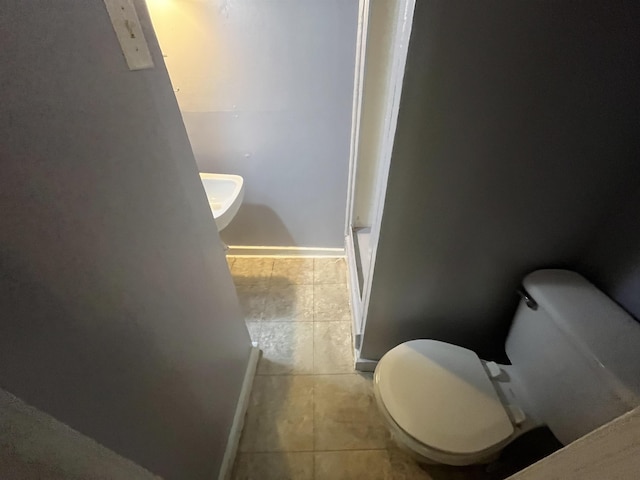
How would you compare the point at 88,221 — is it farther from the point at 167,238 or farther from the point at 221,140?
the point at 221,140

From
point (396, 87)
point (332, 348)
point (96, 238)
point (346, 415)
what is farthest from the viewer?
point (332, 348)

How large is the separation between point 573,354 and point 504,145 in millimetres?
548

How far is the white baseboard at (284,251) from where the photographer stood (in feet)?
6.57

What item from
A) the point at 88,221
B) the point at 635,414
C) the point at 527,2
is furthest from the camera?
the point at 527,2

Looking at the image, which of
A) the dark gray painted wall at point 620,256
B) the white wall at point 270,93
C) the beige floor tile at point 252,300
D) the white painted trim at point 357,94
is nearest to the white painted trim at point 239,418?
the beige floor tile at point 252,300

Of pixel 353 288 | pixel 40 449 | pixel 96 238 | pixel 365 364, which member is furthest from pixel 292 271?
pixel 40 449

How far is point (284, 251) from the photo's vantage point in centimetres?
201

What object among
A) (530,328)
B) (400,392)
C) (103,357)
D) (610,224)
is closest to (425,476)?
(400,392)

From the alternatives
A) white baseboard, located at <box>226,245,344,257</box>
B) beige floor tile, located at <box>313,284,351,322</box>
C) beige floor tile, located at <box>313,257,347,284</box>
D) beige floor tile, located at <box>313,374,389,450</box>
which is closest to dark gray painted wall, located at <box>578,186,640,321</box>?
beige floor tile, located at <box>313,374,389,450</box>

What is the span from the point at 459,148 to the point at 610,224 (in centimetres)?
51

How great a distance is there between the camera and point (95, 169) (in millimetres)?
485

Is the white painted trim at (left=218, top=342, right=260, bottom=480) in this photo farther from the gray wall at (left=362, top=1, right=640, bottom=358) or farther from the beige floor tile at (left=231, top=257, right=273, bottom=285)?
the gray wall at (left=362, top=1, right=640, bottom=358)

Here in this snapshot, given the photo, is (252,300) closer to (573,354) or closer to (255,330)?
(255,330)

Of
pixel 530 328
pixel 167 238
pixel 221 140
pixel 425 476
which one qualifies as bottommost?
pixel 425 476
